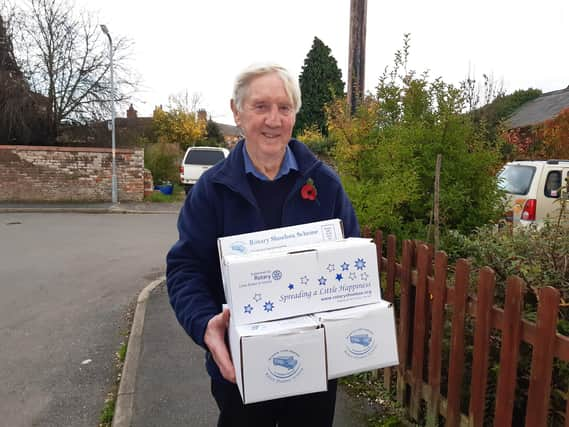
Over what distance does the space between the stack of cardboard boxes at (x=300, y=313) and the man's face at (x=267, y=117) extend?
377 millimetres

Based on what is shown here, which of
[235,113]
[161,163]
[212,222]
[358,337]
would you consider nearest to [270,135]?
[235,113]

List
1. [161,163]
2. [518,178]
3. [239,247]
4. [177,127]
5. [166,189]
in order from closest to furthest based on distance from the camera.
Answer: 1. [239,247]
2. [518,178]
3. [166,189]
4. [161,163]
5. [177,127]

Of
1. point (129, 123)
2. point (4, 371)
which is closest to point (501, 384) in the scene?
point (4, 371)

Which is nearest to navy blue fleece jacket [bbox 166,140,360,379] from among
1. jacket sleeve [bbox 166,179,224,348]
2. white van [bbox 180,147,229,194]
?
jacket sleeve [bbox 166,179,224,348]

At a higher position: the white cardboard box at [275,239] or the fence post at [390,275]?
the white cardboard box at [275,239]

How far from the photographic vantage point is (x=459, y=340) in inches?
83.4

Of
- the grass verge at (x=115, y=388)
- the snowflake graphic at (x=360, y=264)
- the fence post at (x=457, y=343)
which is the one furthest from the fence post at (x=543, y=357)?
the grass verge at (x=115, y=388)

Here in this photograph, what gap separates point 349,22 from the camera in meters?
4.97

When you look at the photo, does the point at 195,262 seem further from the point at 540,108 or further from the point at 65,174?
the point at 540,108

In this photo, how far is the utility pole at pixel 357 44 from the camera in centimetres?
483

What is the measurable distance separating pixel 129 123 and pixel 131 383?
1957 cm

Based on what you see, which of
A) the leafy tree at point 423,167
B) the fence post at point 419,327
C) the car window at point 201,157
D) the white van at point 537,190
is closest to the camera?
the fence post at point 419,327

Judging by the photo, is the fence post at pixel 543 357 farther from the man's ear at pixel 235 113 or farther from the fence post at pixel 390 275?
the man's ear at pixel 235 113

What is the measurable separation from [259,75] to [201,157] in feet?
46.1
